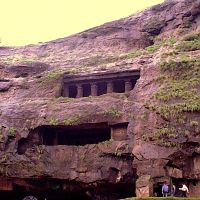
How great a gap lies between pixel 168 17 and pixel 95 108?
826cm

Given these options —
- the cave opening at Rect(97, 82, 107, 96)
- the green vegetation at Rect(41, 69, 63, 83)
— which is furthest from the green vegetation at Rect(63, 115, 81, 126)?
the green vegetation at Rect(41, 69, 63, 83)

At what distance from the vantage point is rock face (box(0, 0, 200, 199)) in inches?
840

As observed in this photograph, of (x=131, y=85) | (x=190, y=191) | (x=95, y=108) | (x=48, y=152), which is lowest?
(x=190, y=191)

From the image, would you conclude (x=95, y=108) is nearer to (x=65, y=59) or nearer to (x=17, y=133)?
(x=17, y=133)

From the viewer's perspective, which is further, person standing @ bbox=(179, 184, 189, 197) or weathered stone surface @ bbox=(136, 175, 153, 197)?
weathered stone surface @ bbox=(136, 175, 153, 197)

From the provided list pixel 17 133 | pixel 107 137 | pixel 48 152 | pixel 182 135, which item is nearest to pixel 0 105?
pixel 17 133

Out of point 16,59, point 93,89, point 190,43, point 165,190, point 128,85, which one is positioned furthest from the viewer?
point 16,59

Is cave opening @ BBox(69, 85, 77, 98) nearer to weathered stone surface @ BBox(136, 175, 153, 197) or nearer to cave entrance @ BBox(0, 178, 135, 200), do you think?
cave entrance @ BBox(0, 178, 135, 200)

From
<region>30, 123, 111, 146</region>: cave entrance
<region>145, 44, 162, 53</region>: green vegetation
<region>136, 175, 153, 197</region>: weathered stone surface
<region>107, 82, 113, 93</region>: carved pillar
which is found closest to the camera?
<region>136, 175, 153, 197</region>: weathered stone surface

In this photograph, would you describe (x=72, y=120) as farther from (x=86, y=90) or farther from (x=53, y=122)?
(x=86, y=90)

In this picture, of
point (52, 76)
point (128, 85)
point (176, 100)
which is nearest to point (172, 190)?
point (176, 100)

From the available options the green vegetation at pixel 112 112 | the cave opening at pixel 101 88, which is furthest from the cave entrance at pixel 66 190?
the cave opening at pixel 101 88

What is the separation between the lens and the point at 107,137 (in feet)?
82.0

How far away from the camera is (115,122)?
2309 cm
